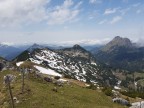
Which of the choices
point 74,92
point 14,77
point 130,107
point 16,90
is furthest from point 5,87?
point 130,107

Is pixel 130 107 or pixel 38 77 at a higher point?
pixel 38 77

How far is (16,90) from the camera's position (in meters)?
55.4

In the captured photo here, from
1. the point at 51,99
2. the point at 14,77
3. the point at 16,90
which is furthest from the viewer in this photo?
the point at 14,77

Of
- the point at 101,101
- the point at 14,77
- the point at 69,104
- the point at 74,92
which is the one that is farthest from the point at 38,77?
the point at 69,104

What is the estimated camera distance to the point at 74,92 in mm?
62656

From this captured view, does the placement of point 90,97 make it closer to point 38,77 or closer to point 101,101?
point 101,101

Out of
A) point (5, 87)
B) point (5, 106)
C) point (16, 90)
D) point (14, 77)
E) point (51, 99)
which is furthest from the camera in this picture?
point (14, 77)

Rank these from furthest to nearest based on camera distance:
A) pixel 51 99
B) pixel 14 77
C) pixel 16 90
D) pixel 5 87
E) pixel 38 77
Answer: pixel 38 77, pixel 14 77, pixel 5 87, pixel 16 90, pixel 51 99

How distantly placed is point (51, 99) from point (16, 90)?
8.51 metres

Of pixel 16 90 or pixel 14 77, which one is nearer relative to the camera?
pixel 16 90

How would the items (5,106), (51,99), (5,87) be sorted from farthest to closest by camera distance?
(5,87) → (51,99) → (5,106)

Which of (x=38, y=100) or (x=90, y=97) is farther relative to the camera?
(x=90, y=97)

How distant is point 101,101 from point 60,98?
1182cm

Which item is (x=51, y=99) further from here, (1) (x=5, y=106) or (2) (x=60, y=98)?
(1) (x=5, y=106)
